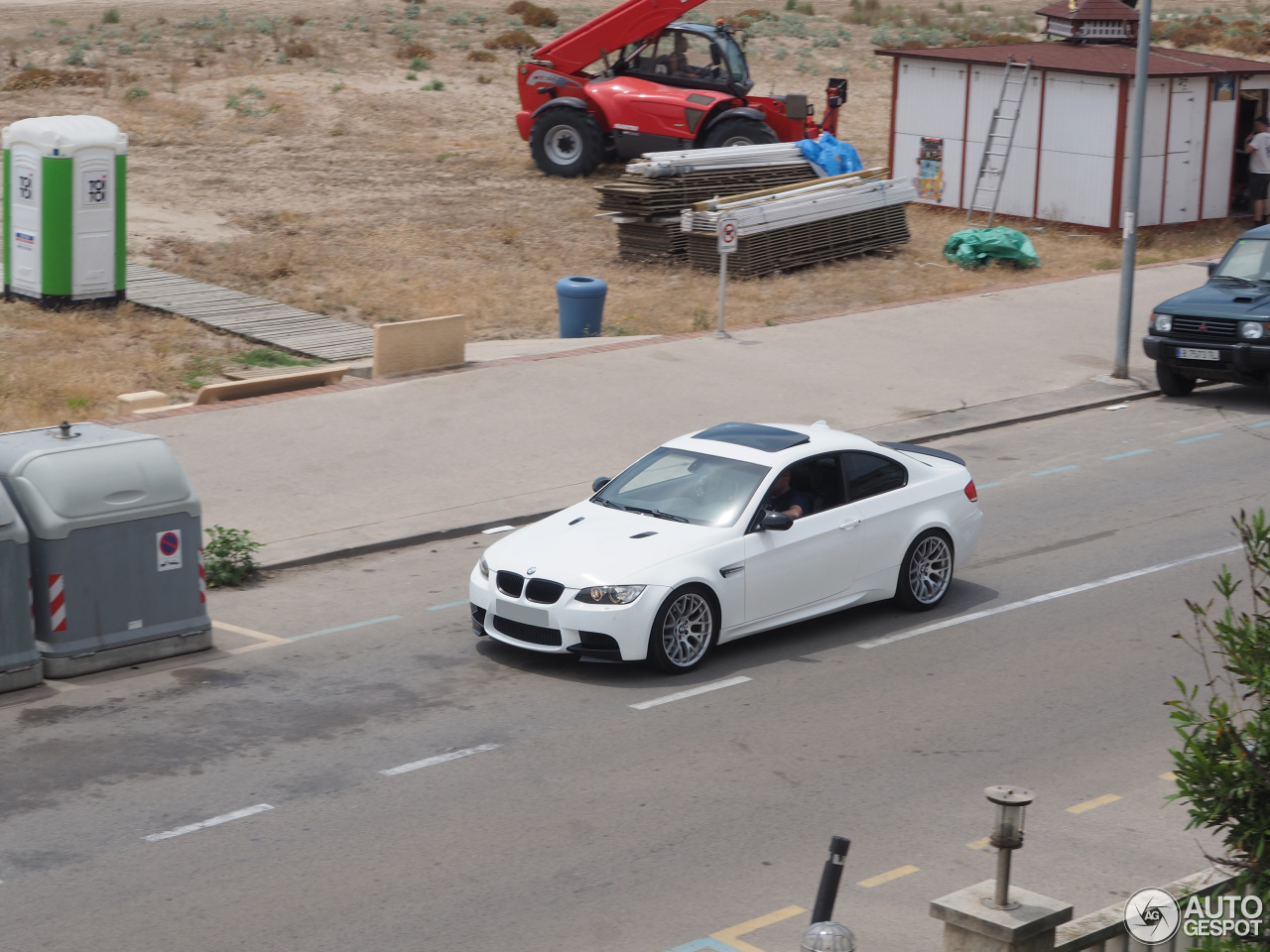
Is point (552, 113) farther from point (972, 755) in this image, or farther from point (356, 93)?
point (972, 755)

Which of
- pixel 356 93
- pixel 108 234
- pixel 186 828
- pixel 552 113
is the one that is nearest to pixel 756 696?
pixel 186 828

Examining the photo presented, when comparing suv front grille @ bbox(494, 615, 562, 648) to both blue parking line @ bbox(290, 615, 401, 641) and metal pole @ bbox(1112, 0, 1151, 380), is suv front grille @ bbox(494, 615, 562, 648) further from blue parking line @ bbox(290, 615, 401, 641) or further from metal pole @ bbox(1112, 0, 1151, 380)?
metal pole @ bbox(1112, 0, 1151, 380)

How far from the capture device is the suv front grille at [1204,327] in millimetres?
17719

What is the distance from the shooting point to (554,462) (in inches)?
607

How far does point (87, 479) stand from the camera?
10398 mm

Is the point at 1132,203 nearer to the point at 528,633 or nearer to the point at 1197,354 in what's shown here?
the point at 1197,354

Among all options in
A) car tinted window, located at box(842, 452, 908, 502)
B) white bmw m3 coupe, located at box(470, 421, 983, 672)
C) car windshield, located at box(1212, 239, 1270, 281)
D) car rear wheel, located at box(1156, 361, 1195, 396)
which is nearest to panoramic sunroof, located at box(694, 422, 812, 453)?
white bmw m3 coupe, located at box(470, 421, 983, 672)

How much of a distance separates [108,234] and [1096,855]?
16564 mm

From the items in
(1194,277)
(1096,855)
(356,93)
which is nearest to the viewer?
(1096,855)

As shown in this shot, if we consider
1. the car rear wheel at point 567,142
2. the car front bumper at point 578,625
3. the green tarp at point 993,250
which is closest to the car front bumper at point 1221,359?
the green tarp at point 993,250

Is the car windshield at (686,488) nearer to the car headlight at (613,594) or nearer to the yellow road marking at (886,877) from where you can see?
the car headlight at (613,594)

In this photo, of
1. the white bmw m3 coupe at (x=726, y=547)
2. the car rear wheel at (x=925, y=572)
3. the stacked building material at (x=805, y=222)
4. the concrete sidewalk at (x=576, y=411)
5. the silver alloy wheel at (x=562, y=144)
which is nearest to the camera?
the white bmw m3 coupe at (x=726, y=547)

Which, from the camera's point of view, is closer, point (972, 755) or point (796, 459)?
point (972, 755)

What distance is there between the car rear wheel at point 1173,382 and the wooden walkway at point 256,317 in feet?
30.6
